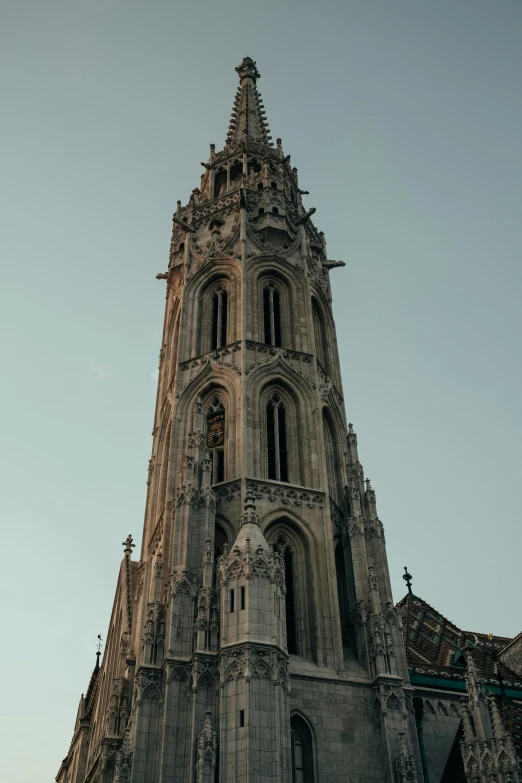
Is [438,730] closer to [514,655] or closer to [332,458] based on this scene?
[332,458]

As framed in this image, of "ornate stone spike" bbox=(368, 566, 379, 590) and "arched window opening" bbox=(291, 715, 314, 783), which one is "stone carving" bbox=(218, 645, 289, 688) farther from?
"ornate stone spike" bbox=(368, 566, 379, 590)

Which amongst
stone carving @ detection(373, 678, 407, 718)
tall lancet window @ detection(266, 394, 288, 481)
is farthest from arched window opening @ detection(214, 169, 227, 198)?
stone carving @ detection(373, 678, 407, 718)

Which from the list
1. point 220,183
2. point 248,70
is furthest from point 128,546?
point 248,70

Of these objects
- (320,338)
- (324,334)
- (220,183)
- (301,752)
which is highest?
(220,183)

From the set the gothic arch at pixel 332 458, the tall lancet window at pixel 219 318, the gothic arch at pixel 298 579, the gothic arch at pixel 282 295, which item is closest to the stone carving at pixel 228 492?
the gothic arch at pixel 298 579

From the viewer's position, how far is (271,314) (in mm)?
34781

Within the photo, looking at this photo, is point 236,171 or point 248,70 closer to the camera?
point 236,171

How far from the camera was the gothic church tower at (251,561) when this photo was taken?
22.0 meters

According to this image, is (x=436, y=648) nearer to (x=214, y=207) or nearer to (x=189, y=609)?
(x=189, y=609)

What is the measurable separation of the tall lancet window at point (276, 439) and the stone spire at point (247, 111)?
2142 cm

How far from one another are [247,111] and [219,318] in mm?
21296

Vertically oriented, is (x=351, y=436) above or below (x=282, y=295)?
below

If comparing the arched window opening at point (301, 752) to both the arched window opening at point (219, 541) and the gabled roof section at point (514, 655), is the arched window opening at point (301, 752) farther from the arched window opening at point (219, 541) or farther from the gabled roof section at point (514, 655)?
the gabled roof section at point (514, 655)

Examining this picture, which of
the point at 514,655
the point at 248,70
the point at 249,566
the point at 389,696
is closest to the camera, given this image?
the point at 249,566
